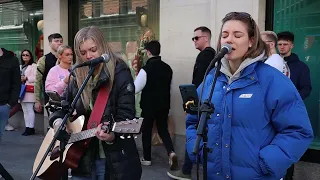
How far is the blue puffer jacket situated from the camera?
2051 millimetres

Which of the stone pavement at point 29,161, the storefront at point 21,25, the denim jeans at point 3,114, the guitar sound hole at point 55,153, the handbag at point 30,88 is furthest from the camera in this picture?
the storefront at point 21,25

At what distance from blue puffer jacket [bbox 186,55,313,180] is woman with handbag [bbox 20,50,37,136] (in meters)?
7.10

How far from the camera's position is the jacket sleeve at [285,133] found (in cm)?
203

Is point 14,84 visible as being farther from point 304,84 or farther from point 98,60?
point 304,84

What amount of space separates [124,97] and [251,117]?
1.12 meters

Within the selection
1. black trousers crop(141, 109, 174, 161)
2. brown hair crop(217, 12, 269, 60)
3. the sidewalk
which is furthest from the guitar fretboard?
black trousers crop(141, 109, 174, 161)

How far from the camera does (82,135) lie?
9.27 ft

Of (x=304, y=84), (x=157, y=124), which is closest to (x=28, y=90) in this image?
(x=157, y=124)

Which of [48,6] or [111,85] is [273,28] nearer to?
[111,85]

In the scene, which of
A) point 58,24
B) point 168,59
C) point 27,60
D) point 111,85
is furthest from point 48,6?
point 111,85

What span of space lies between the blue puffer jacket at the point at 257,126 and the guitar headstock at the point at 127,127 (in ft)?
2.16

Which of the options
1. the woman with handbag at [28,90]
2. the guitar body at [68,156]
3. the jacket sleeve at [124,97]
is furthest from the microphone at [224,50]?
the woman with handbag at [28,90]

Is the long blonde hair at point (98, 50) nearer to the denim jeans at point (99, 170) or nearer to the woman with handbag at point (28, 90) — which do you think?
the denim jeans at point (99, 170)

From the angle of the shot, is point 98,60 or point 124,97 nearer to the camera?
point 98,60
